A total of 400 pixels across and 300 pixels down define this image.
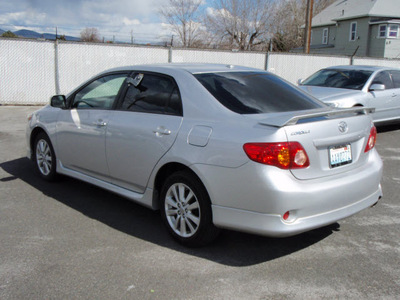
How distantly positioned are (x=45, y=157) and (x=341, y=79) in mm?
7349

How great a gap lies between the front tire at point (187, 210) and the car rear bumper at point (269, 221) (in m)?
0.15

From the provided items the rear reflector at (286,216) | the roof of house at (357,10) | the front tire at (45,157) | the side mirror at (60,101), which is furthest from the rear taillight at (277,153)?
the roof of house at (357,10)

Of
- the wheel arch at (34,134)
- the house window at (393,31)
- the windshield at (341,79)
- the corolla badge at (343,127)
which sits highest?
the house window at (393,31)

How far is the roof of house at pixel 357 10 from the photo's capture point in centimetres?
3778

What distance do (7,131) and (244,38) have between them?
3498 centimetres

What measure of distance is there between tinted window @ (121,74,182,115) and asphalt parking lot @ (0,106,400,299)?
124cm

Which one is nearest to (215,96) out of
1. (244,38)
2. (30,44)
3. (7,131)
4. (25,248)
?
(25,248)

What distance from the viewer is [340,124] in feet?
11.9

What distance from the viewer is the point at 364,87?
32.3ft

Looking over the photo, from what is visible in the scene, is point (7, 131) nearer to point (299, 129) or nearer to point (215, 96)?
point (215, 96)

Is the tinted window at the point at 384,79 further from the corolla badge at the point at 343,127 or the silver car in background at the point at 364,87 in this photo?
the corolla badge at the point at 343,127

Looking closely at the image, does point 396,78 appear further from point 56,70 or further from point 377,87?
point 56,70

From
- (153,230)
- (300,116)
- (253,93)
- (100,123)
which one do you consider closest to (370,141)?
(300,116)

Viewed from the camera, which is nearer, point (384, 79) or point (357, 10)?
point (384, 79)
